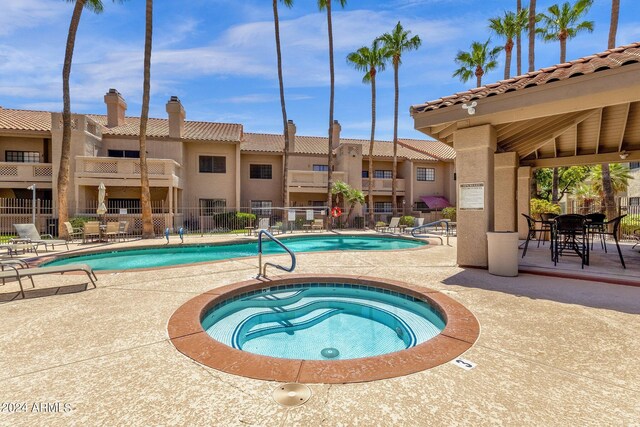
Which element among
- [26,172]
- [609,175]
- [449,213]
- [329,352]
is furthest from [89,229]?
[609,175]

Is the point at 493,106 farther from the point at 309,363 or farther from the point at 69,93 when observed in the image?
the point at 69,93

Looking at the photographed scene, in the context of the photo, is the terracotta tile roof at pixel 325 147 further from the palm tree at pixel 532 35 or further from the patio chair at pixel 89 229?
the patio chair at pixel 89 229

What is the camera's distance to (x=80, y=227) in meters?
17.1

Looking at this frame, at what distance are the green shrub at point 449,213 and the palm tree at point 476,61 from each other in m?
11.7

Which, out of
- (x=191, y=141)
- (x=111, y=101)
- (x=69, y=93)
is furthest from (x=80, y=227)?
(x=111, y=101)

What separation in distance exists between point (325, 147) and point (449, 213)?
1387 cm

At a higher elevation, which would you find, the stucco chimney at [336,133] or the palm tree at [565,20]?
the palm tree at [565,20]

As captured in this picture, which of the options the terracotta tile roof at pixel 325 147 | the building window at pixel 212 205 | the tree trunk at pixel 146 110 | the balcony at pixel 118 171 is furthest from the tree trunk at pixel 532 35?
the balcony at pixel 118 171

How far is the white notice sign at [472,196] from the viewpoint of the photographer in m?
7.46

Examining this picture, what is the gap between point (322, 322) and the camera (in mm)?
5270

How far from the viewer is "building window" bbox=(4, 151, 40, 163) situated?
2116 centimetres

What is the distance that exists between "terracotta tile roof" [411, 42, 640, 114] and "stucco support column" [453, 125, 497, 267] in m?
0.87

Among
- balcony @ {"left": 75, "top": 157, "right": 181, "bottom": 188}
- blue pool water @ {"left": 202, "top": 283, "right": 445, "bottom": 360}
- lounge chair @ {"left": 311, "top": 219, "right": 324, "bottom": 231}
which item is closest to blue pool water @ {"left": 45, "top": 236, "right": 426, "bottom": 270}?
lounge chair @ {"left": 311, "top": 219, "right": 324, "bottom": 231}

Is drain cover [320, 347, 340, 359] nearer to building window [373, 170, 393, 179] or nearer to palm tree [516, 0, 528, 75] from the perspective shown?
palm tree [516, 0, 528, 75]
